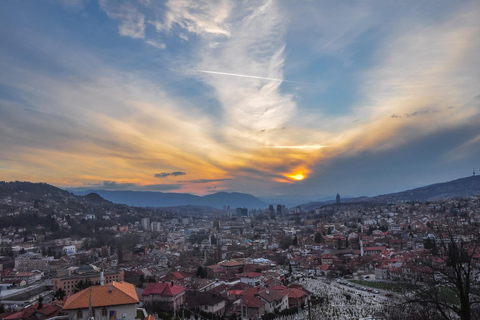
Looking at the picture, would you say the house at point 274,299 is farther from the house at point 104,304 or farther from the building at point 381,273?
the building at point 381,273

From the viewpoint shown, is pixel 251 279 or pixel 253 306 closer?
pixel 253 306

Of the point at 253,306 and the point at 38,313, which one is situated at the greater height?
the point at 38,313

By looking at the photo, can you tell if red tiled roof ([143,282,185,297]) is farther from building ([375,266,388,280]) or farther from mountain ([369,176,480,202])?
mountain ([369,176,480,202])

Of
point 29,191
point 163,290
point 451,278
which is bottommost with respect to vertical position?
point 163,290

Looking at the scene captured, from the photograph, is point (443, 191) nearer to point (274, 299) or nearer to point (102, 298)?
point (274, 299)

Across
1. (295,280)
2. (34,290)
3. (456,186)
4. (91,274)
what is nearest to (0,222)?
(34,290)

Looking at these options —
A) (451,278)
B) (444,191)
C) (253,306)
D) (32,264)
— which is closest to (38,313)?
(253,306)

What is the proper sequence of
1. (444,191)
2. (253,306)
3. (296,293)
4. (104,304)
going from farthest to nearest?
(444,191) < (296,293) < (253,306) < (104,304)

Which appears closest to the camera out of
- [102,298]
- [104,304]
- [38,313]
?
[104,304]

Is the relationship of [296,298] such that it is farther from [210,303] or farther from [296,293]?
[210,303]
